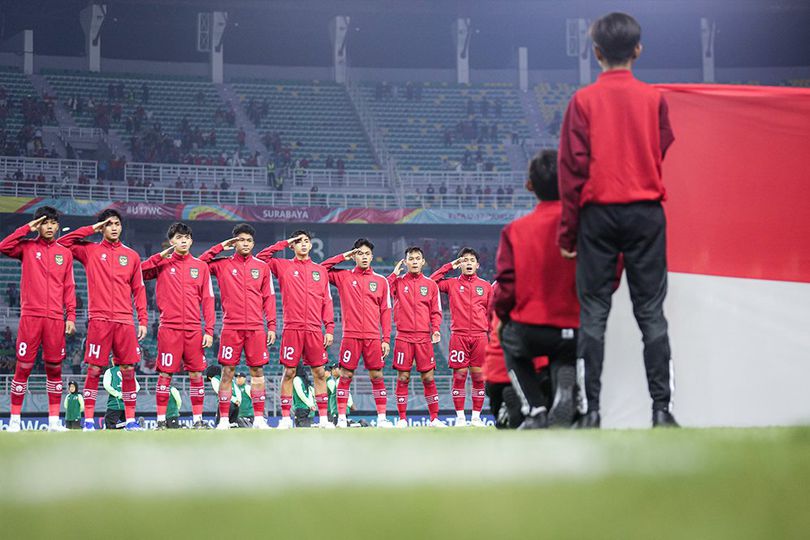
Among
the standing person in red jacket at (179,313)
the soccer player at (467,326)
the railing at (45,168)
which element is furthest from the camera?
the railing at (45,168)

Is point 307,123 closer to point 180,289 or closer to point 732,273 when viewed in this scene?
point 180,289

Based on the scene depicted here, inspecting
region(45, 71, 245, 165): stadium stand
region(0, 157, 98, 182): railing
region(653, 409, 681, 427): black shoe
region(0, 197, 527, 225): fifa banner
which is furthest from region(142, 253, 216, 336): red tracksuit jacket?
region(45, 71, 245, 165): stadium stand

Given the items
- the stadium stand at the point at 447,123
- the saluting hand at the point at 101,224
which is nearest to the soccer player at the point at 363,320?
the saluting hand at the point at 101,224

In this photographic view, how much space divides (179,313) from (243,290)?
90cm

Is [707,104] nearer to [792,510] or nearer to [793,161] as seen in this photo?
[793,161]

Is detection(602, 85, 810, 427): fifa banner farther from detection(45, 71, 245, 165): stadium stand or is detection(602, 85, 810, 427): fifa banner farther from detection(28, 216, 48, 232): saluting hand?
detection(45, 71, 245, 165): stadium stand

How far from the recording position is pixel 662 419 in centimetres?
486

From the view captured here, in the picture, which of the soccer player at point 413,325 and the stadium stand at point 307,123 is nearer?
the soccer player at point 413,325

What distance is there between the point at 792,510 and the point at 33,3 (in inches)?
1551

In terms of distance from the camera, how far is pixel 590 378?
4.86m

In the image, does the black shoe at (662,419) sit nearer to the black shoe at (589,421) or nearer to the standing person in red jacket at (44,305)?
the black shoe at (589,421)

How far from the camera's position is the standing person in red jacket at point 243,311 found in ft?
40.5

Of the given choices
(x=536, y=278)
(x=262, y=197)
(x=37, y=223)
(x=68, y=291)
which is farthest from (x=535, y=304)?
(x=262, y=197)

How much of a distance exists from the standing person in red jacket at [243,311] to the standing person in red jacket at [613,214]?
7835mm
